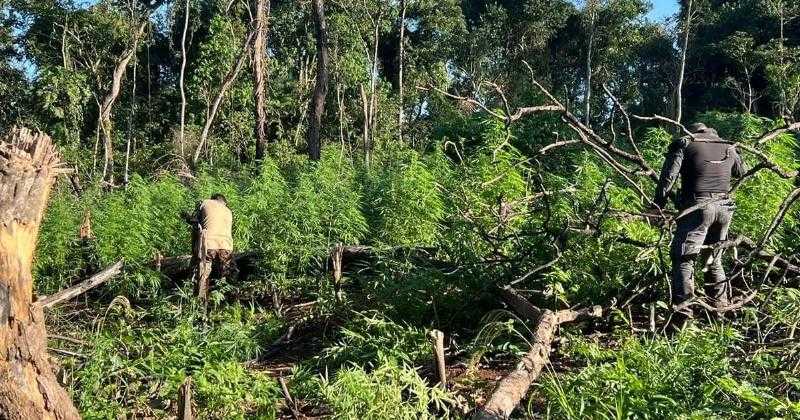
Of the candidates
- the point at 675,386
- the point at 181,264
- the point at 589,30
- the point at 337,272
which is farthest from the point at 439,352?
the point at 589,30

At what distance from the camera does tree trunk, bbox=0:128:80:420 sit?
3488 mm

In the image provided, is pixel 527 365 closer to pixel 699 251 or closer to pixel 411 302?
pixel 699 251

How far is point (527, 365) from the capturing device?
4.59 m

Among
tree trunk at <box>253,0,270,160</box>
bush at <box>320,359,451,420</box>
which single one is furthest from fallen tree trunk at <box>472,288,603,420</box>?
tree trunk at <box>253,0,270,160</box>

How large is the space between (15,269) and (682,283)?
14.8ft

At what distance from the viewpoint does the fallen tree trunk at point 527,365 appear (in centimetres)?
401

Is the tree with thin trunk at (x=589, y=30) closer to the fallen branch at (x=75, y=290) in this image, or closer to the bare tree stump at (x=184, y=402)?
the fallen branch at (x=75, y=290)

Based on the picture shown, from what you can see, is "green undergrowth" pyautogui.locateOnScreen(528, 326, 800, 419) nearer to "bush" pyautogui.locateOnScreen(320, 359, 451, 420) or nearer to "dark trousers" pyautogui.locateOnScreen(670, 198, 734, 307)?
"bush" pyautogui.locateOnScreen(320, 359, 451, 420)

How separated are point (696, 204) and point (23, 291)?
4609mm

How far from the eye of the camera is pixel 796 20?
2831 centimetres

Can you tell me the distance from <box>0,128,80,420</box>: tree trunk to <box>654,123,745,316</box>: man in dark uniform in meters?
4.31

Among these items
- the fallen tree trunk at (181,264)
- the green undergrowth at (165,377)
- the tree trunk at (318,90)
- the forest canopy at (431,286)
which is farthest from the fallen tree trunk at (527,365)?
the tree trunk at (318,90)

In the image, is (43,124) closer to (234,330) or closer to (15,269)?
(234,330)

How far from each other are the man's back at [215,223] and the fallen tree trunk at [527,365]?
4485 mm
